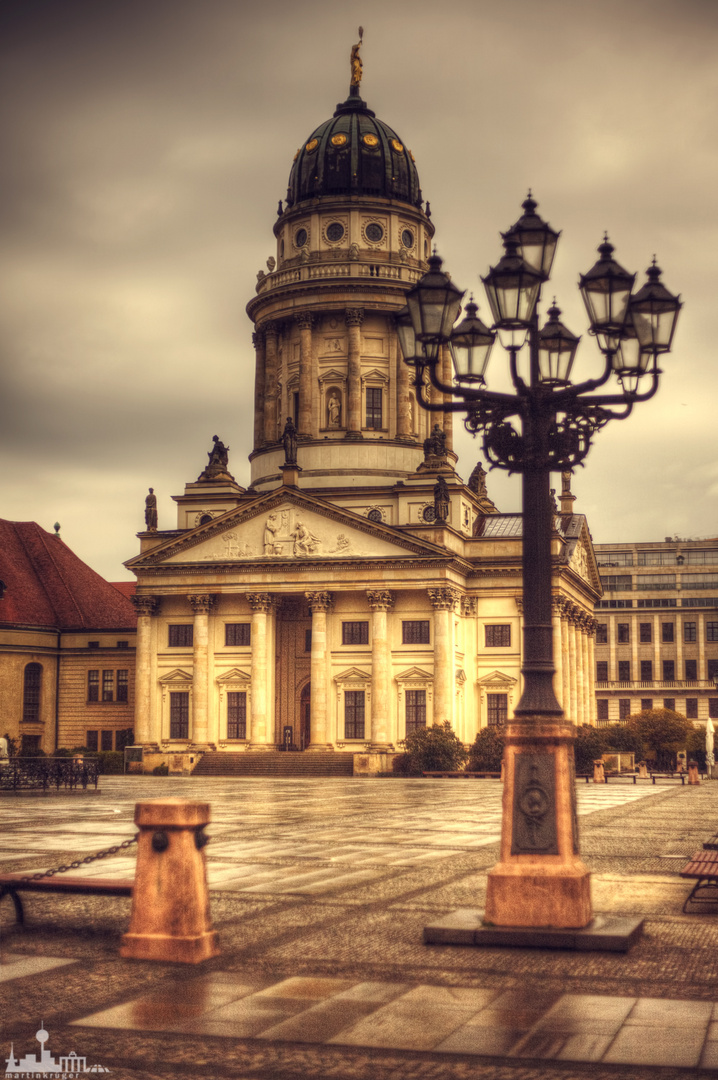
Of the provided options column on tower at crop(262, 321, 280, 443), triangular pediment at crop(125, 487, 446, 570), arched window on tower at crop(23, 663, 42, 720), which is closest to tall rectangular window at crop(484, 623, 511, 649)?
triangular pediment at crop(125, 487, 446, 570)

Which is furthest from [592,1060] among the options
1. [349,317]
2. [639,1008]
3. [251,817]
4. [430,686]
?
[349,317]

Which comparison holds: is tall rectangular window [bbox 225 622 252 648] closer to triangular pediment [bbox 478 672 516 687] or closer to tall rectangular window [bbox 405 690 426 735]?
tall rectangular window [bbox 405 690 426 735]

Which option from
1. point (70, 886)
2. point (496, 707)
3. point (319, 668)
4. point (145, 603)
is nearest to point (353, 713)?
point (319, 668)

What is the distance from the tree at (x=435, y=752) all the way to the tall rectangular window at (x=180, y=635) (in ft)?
49.6

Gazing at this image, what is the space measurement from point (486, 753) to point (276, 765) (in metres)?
10.8

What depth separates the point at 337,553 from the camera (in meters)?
72.1

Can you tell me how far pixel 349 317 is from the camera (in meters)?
81.7

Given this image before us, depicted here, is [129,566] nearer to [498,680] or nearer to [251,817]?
[498,680]

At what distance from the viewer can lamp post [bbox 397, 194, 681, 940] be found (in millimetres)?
13008

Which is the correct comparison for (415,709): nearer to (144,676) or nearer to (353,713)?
(353,713)

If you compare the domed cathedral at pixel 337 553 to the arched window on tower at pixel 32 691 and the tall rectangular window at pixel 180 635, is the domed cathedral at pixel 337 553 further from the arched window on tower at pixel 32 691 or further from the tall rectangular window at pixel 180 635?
the arched window on tower at pixel 32 691

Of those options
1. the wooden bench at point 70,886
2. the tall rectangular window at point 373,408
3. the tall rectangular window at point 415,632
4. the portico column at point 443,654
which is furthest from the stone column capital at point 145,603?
the wooden bench at point 70,886

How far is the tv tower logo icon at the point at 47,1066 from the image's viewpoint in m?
8.33

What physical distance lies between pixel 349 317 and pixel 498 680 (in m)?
24.0
